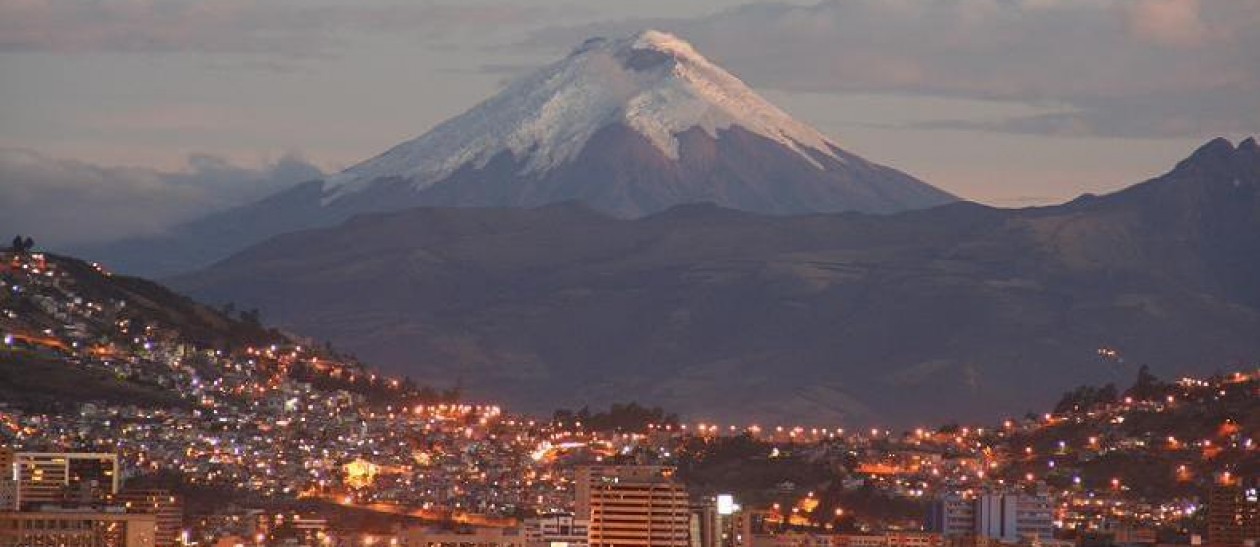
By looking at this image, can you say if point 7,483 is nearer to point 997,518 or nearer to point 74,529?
point 74,529

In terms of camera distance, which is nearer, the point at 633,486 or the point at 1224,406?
the point at 633,486

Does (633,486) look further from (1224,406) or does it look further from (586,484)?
(1224,406)

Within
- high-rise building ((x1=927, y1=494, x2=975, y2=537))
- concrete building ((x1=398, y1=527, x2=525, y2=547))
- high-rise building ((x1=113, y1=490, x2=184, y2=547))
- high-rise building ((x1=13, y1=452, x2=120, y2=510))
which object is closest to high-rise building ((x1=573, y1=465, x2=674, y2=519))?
concrete building ((x1=398, y1=527, x2=525, y2=547))

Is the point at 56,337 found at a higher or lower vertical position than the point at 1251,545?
higher

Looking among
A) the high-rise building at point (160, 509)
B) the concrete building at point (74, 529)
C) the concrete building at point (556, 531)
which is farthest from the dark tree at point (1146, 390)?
the concrete building at point (74, 529)

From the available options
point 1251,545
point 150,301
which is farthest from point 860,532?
point 150,301

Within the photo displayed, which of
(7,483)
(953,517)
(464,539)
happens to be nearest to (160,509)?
(7,483)

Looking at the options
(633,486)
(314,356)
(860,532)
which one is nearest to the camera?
(633,486)
